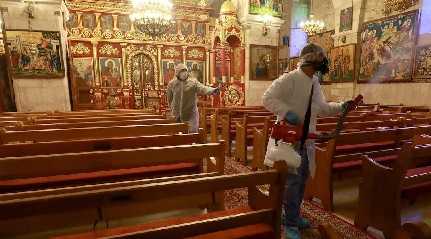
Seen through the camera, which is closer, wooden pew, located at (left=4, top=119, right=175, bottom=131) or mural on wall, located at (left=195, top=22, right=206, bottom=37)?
wooden pew, located at (left=4, top=119, right=175, bottom=131)

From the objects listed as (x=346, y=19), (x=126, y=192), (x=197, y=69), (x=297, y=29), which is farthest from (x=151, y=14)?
(x=126, y=192)

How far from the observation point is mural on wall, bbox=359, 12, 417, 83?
818cm

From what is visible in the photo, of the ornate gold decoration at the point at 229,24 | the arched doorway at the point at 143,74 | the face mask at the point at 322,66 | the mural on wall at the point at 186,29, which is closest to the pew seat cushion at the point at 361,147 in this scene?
the face mask at the point at 322,66

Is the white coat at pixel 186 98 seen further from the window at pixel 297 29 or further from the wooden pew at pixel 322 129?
the window at pixel 297 29

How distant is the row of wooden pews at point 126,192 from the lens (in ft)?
4.21

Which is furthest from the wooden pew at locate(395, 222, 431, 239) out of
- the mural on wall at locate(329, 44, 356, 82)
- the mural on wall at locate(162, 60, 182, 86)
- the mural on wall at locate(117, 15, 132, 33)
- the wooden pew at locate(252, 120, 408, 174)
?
the mural on wall at locate(117, 15, 132, 33)

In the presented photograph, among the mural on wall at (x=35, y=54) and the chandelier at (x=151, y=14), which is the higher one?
the chandelier at (x=151, y=14)

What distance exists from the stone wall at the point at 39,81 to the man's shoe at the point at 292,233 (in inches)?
329

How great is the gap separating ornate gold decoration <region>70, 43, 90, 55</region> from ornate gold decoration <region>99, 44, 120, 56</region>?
65 cm

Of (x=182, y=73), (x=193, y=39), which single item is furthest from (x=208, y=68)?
(x=182, y=73)

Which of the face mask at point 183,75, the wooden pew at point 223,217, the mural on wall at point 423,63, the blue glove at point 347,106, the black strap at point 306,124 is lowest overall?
the wooden pew at point 223,217

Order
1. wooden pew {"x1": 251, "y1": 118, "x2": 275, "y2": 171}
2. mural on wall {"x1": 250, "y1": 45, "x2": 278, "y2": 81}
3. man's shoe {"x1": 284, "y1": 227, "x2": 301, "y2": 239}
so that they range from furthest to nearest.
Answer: mural on wall {"x1": 250, "y1": 45, "x2": 278, "y2": 81} → wooden pew {"x1": 251, "y1": 118, "x2": 275, "y2": 171} → man's shoe {"x1": 284, "y1": 227, "x2": 301, "y2": 239}

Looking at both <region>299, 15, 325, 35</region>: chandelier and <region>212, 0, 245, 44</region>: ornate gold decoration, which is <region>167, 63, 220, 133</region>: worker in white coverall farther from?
<region>299, 15, 325, 35</region>: chandelier

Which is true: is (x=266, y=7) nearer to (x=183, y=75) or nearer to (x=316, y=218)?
(x=183, y=75)
